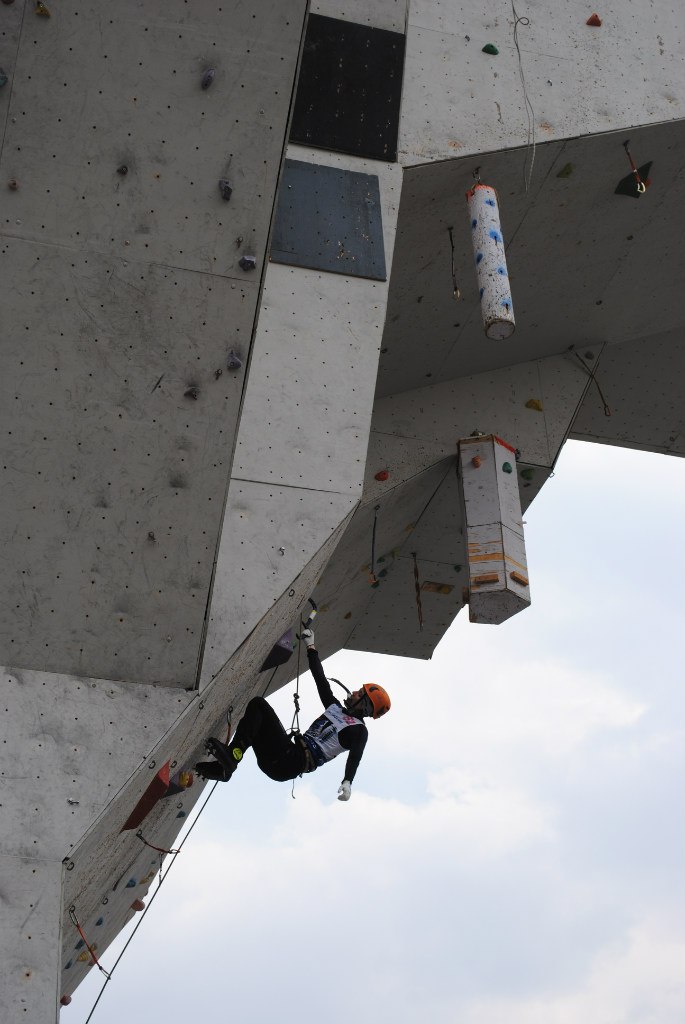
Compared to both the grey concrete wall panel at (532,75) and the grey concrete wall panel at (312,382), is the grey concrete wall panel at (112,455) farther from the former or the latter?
the grey concrete wall panel at (532,75)

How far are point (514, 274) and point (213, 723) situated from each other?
4253 millimetres

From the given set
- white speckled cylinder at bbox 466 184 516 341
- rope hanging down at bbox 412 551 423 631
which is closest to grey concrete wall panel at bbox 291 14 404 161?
white speckled cylinder at bbox 466 184 516 341

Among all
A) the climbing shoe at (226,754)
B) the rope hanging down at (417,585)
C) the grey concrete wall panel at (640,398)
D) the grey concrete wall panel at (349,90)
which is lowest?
the climbing shoe at (226,754)

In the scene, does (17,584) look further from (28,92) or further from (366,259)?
(366,259)

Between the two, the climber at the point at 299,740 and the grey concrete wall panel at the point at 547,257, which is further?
the grey concrete wall panel at the point at 547,257

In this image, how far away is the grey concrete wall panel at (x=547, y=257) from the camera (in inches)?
343

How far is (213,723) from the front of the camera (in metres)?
7.46

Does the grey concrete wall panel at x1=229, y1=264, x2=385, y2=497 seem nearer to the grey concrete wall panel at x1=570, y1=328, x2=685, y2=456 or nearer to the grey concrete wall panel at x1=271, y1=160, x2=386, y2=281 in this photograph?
the grey concrete wall panel at x1=271, y1=160, x2=386, y2=281

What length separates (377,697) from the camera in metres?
8.38

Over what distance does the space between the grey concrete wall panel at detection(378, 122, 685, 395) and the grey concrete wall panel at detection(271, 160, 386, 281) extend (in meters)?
0.48

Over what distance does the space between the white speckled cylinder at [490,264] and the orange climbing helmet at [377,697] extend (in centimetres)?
245

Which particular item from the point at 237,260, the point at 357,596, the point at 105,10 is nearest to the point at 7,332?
the point at 237,260

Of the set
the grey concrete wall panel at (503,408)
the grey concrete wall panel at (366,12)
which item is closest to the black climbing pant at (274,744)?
the grey concrete wall panel at (503,408)

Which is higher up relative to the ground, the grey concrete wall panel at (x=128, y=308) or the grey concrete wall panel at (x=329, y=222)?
the grey concrete wall panel at (x=329, y=222)
